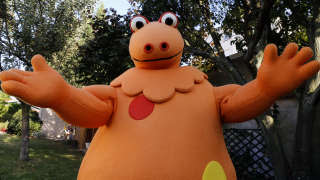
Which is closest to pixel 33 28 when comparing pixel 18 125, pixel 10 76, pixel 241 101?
pixel 10 76

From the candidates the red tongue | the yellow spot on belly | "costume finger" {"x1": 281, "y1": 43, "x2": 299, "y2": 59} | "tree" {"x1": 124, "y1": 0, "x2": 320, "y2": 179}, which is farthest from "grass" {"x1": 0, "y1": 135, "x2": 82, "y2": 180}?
"costume finger" {"x1": 281, "y1": 43, "x2": 299, "y2": 59}

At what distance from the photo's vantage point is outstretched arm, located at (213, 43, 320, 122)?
1641 mm

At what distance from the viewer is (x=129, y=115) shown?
2035 mm

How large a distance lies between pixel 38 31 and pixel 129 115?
6.92 meters

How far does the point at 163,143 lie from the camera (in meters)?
1.86

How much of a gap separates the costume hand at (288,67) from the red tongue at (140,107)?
916 mm

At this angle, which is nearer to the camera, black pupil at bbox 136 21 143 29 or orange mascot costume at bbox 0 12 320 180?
orange mascot costume at bbox 0 12 320 180

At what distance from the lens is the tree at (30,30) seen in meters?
7.55

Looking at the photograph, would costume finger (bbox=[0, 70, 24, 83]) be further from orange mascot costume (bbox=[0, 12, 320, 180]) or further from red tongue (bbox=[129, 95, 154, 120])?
red tongue (bbox=[129, 95, 154, 120])

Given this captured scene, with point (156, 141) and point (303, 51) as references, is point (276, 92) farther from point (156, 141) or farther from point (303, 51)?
point (156, 141)

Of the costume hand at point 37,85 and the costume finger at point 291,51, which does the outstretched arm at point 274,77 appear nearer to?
the costume finger at point 291,51

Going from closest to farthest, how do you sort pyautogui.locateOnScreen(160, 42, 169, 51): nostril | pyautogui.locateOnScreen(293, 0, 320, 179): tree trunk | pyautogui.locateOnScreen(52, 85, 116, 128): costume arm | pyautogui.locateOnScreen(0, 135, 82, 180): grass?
pyautogui.locateOnScreen(52, 85, 116, 128): costume arm → pyautogui.locateOnScreen(160, 42, 169, 51): nostril → pyautogui.locateOnScreen(293, 0, 320, 179): tree trunk → pyautogui.locateOnScreen(0, 135, 82, 180): grass

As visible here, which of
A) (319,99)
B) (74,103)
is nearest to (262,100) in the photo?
(74,103)

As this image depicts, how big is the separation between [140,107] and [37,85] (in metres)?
0.79
